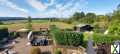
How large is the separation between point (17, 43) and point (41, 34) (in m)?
2.13

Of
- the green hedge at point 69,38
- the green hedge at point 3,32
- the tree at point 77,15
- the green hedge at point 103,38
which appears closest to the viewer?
the green hedge at point 69,38

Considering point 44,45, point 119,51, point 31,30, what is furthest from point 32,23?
point 119,51

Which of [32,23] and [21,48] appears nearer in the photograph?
[21,48]

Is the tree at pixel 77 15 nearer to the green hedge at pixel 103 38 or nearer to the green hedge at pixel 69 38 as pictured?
the green hedge at pixel 103 38

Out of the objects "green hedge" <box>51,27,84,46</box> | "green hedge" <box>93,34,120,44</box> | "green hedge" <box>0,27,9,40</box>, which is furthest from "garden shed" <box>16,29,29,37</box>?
"green hedge" <box>93,34,120,44</box>

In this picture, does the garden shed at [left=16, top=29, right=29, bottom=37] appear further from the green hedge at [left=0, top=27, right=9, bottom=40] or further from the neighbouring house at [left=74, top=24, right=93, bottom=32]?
the neighbouring house at [left=74, top=24, right=93, bottom=32]

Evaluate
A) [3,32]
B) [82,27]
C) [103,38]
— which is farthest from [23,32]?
[82,27]

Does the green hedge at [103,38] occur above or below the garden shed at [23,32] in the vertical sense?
below

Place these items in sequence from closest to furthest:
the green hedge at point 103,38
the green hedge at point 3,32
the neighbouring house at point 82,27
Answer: the green hedge at point 103,38, the green hedge at point 3,32, the neighbouring house at point 82,27

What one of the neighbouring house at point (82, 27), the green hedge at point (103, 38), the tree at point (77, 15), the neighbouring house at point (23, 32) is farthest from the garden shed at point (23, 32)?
the tree at point (77, 15)

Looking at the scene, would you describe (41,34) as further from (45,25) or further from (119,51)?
(119,51)

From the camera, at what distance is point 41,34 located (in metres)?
13.2

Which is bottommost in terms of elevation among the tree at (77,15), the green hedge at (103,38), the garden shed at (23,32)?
the green hedge at (103,38)

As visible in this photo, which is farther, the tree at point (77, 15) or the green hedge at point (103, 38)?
the tree at point (77, 15)
